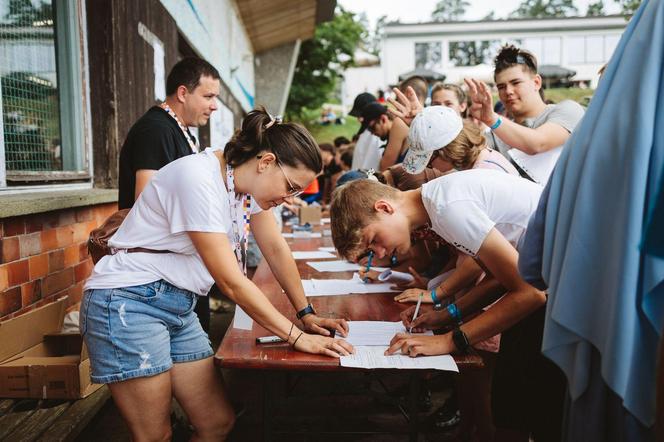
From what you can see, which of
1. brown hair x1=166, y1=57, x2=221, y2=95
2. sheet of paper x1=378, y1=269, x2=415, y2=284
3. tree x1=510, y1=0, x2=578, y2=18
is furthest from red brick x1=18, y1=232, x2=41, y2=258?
tree x1=510, y1=0, x2=578, y2=18

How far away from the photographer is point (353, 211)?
76.4 inches

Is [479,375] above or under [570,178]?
under

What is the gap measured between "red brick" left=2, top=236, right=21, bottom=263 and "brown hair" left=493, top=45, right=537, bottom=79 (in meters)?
2.61

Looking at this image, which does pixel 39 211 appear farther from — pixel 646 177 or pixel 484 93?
pixel 646 177

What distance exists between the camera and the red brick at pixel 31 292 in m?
2.55

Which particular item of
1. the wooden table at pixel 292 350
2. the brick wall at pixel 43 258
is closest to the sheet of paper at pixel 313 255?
the wooden table at pixel 292 350

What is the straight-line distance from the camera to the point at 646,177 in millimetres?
967

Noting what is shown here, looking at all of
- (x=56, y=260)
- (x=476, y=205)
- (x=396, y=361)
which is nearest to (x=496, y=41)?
(x=56, y=260)

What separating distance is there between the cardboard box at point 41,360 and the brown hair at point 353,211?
1.35m

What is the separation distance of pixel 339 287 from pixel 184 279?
1017 mm

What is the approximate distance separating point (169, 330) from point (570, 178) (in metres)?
1.21

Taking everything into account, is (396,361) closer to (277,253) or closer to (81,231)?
(277,253)

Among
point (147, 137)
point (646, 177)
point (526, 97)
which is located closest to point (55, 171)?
point (147, 137)

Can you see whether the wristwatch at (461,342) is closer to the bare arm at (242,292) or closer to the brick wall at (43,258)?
the bare arm at (242,292)
